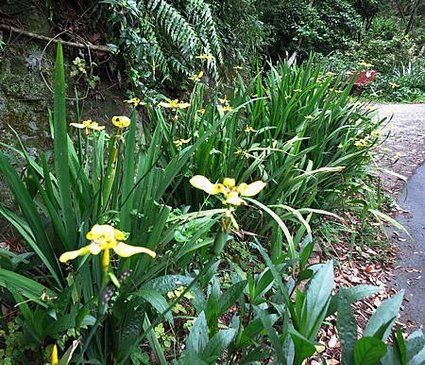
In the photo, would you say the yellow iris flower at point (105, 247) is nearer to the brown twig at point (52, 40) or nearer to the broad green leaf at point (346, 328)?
the broad green leaf at point (346, 328)

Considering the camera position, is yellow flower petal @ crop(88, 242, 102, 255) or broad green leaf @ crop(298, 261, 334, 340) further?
broad green leaf @ crop(298, 261, 334, 340)

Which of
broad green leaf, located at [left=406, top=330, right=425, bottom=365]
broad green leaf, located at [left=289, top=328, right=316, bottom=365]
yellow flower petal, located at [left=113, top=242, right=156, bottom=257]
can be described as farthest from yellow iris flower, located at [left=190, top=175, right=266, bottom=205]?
broad green leaf, located at [left=406, top=330, right=425, bottom=365]

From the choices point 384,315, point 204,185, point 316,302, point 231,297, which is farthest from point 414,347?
point 204,185

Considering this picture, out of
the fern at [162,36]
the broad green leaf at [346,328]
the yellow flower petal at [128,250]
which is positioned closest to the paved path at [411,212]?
the broad green leaf at [346,328]

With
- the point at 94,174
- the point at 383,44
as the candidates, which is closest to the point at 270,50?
the point at 383,44

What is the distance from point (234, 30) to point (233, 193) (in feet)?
11.0

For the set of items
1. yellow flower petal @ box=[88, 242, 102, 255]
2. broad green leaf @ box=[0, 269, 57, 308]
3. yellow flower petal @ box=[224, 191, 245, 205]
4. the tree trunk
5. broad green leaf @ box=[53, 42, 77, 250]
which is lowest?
broad green leaf @ box=[0, 269, 57, 308]

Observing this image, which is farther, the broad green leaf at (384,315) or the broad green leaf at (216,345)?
Result: the broad green leaf at (384,315)

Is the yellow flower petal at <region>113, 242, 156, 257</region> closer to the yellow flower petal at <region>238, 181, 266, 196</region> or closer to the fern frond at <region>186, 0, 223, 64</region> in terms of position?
the yellow flower petal at <region>238, 181, 266, 196</region>

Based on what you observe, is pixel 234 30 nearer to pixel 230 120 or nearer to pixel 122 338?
pixel 230 120

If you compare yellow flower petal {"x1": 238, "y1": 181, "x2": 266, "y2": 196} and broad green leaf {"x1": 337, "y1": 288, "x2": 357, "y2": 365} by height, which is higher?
yellow flower petal {"x1": 238, "y1": 181, "x2": 266, "y2": 196}

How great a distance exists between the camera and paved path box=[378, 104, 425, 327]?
2.18m

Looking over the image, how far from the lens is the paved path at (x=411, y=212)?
2184 mm

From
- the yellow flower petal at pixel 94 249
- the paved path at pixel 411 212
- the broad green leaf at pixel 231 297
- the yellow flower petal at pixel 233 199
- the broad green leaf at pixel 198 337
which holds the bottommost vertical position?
the paved path at pixel 411 212
